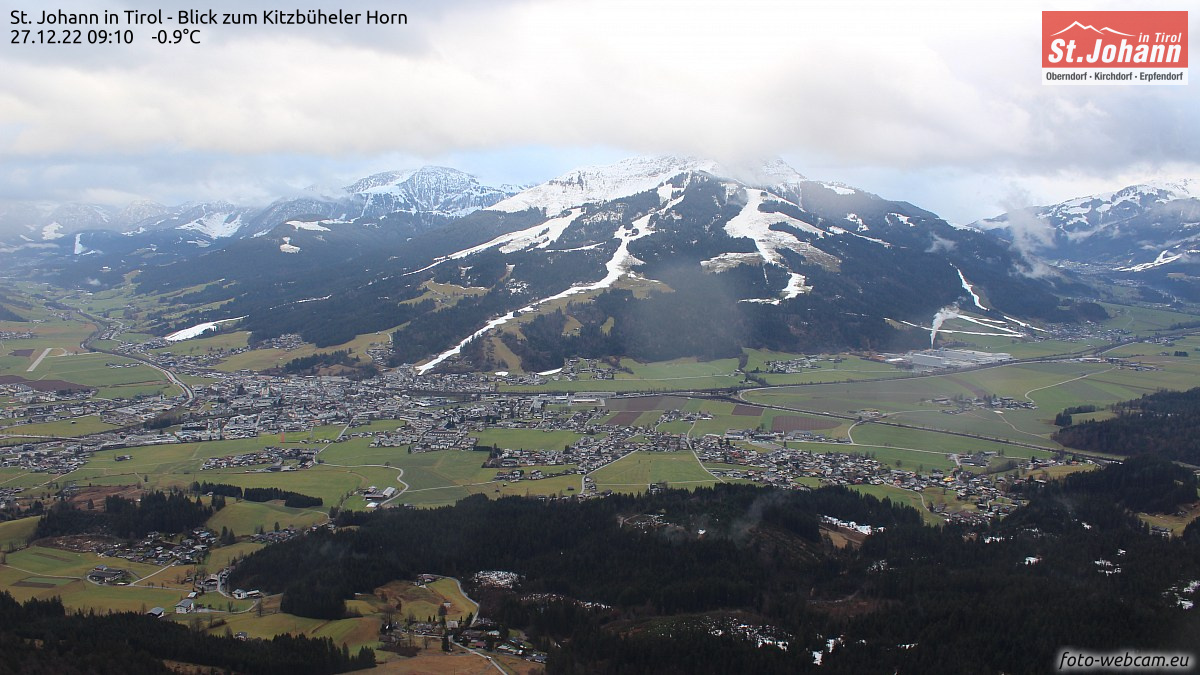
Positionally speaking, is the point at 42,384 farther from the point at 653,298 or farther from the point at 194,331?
the point at 653,298

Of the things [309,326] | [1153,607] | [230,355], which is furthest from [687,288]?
[1153,607]

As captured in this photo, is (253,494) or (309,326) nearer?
(253,494)

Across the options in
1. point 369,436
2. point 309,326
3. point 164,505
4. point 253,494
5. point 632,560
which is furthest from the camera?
point 309,326

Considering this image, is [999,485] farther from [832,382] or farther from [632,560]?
[832,382]

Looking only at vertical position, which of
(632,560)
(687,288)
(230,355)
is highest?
(687,288)

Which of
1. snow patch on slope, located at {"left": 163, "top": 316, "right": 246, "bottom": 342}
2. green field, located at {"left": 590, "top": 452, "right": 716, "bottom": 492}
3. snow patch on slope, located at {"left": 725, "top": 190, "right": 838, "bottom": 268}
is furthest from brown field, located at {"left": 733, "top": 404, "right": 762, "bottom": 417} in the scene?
snow patch on slope, located at {"left": 163, "top": 316, "right": 246, "bottom": 342}

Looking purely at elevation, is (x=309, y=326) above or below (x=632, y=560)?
above

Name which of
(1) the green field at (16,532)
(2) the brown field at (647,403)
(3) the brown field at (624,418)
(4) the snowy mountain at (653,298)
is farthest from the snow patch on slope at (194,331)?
(1) the green field at (16,532)
